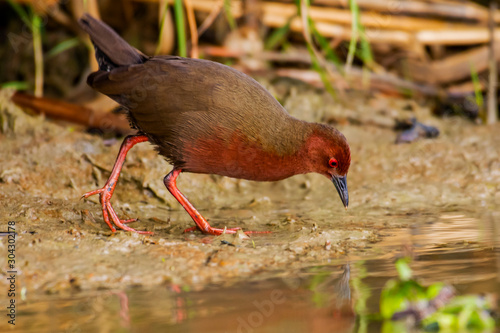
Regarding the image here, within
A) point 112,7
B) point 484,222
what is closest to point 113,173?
point 484,222

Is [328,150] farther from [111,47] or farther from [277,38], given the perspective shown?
[277,38]

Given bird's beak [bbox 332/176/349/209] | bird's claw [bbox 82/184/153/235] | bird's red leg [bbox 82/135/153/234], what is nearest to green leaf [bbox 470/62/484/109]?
bird's beak [bbox 332/176/349/209]

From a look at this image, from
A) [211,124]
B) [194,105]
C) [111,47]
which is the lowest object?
[211,124]

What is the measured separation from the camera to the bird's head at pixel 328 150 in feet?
14.2

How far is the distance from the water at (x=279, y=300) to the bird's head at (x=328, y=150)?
37.8 inches

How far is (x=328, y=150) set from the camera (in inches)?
172

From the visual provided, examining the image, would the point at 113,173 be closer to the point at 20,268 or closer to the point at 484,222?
the point at 20,268

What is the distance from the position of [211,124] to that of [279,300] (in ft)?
5.58

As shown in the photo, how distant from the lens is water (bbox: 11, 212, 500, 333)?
7.89 ft

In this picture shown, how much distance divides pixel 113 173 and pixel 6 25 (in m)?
5.18

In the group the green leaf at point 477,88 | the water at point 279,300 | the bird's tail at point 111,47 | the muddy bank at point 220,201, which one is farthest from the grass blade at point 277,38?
the water at point 279,300

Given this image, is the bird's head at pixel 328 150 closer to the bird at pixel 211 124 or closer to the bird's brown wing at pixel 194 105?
the bird at pixel 211 124

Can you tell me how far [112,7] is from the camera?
8125mm

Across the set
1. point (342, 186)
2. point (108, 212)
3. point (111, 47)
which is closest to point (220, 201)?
point (108, 212)
